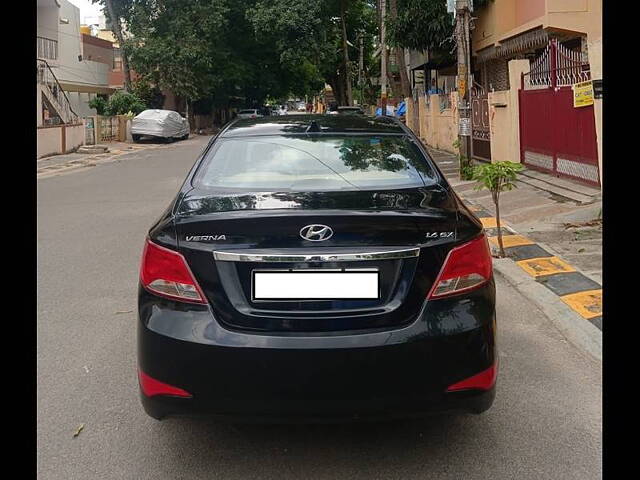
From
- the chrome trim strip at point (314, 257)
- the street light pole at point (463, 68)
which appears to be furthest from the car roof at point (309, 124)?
the street light pole at point (463, 68)

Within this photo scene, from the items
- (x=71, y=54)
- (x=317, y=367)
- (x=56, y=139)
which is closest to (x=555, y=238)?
(x=317, y=367)

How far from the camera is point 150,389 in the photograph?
2898 millimetres

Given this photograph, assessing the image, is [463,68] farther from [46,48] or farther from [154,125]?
[46,48]

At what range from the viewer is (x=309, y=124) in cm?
420

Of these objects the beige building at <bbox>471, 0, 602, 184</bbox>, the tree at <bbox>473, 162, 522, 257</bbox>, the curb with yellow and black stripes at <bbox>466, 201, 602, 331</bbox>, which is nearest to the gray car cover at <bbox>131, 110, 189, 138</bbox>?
the beige building at <bbox>471, 0, 602, 184</bbox>

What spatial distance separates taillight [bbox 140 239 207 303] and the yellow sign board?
8.07 metres

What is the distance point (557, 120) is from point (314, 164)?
842cm

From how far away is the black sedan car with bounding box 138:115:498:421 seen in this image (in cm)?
272

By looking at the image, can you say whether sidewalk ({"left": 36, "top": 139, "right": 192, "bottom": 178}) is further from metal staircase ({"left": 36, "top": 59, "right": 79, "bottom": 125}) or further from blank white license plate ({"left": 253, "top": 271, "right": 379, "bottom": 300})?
blank white license plate ({"left": 253, "top": 271, "right": 379, "bottom": 300})

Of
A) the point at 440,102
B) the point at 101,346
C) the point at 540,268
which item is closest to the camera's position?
the point at 101,346
